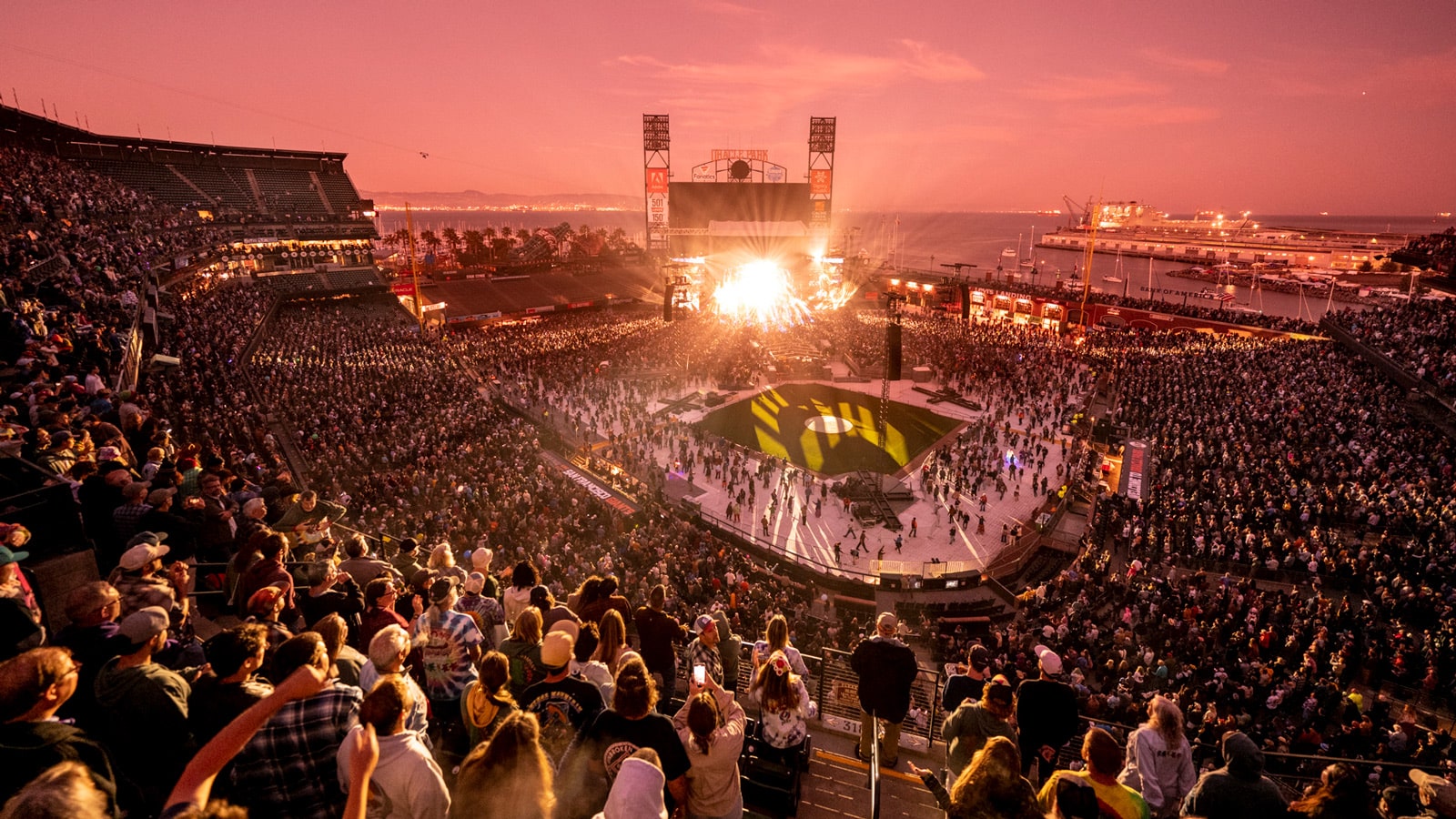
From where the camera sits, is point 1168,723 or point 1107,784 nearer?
point 1107,784

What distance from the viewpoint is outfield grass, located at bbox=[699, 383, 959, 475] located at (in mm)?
28661

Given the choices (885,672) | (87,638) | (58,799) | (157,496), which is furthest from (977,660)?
(157,496)

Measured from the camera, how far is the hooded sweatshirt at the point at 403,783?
3076 millimetres

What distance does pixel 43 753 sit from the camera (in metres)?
2.62

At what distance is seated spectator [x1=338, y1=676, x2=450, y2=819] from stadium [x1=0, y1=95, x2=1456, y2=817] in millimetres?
47

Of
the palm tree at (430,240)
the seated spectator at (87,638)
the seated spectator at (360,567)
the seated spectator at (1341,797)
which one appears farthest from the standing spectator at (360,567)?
the palm tree at (430,240)

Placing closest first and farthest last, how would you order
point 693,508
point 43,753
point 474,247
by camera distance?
point 43,753 < point 693,508 < point 474,247

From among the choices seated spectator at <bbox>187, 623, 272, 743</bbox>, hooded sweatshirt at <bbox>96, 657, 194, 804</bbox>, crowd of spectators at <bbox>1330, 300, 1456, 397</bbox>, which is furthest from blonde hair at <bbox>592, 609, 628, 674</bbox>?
crowd of spectators at <bbox>1330, 300, 1456, 397</bbox>

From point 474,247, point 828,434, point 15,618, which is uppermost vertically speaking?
point 474,247

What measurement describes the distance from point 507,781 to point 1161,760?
14.2 feet

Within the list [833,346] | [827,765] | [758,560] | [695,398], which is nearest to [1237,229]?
[833,346]

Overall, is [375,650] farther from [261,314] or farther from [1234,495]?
[261,314]

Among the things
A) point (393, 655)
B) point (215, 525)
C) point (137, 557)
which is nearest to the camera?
point (393, 655)

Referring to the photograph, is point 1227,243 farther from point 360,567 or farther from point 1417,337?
point 360,567
